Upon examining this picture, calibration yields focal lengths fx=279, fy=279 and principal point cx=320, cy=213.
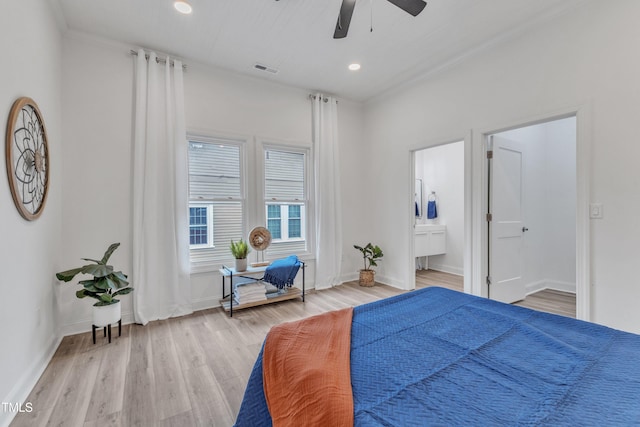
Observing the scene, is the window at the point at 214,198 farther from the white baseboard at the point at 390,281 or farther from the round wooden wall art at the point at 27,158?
the white baseboard at the point at 390,281

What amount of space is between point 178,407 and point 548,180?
518 centimetres

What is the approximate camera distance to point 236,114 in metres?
3.68

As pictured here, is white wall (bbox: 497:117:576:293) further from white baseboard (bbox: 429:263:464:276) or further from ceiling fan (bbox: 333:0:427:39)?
ceiling fan (bbox: 333:0:427:39)

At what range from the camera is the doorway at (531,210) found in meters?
3.30

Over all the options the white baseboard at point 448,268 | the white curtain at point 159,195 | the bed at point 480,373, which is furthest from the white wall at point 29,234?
the white baseboard at point 448,268

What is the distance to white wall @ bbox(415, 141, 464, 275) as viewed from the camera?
522cm

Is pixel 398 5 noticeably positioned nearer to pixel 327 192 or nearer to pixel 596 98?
pixel 596 98

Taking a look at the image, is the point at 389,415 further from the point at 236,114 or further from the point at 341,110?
the point at 341,110

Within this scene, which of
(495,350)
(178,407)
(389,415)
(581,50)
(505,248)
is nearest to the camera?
(389,415)

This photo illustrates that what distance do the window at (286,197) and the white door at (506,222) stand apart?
2.49 m

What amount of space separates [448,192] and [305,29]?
4.00 meters

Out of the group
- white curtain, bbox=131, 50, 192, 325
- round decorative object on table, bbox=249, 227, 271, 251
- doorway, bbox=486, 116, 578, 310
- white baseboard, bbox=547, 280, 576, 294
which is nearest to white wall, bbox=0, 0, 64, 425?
white curtain, bbox=131, 50, 192, 325

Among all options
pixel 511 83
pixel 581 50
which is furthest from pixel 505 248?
pixel 581 50

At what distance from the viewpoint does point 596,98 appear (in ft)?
7.79
